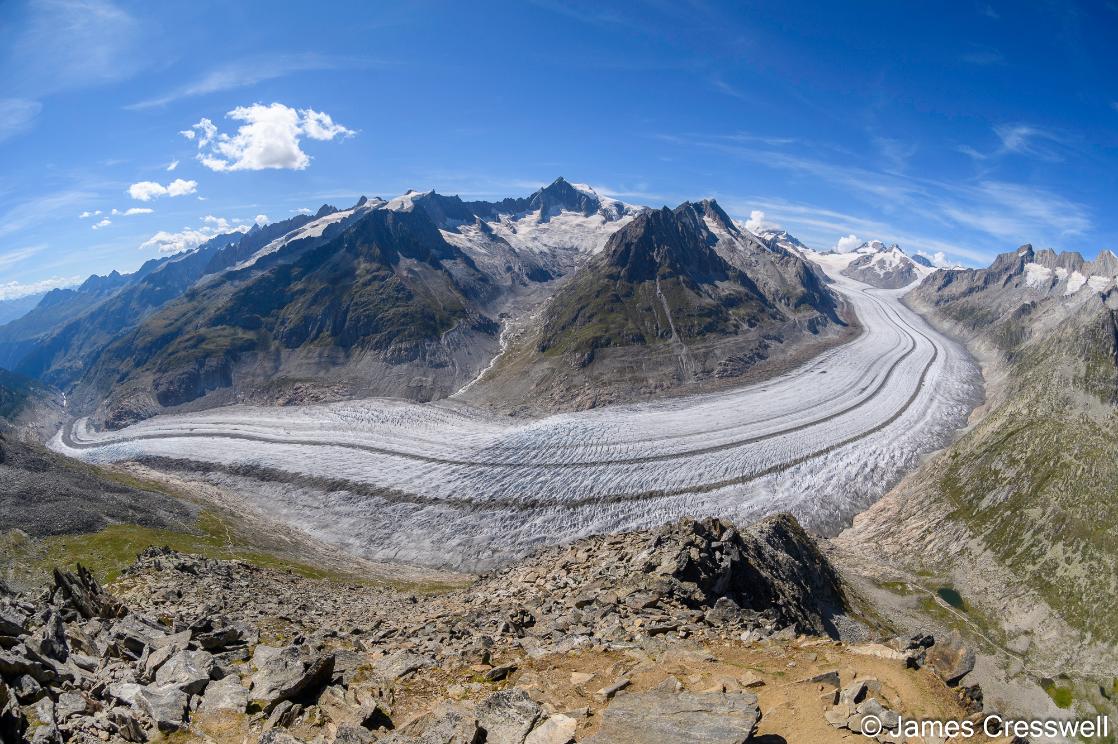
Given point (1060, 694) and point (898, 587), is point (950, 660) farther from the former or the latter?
point (898, 587)

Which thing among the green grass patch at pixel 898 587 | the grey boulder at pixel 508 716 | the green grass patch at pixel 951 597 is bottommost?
the green grass patch at pixel 951 597

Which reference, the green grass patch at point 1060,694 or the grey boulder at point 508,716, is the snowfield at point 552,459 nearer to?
the green grass patch at point 1060,694

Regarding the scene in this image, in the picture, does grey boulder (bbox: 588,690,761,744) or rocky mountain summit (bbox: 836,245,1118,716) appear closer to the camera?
grey boulder (bbox: 588,690,761,744)

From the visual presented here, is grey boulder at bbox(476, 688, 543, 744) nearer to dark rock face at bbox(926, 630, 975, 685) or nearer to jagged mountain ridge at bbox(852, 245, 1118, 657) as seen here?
dark rock face at bbox(926, 630, 975, 685)

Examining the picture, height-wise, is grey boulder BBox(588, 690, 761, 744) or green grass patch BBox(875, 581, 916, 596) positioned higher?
grey boulder BBox(588, 690, 761, 744)

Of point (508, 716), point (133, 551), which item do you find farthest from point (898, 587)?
point (133, 551)

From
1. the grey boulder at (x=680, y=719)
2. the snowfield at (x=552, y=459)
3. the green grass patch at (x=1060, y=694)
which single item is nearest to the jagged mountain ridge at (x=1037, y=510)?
the green grass patch at (x=1060, y=694)

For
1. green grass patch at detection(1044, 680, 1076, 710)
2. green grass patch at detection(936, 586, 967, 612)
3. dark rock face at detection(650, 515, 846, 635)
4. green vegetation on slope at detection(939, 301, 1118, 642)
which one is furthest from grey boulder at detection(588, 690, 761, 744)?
green grass patch at detection(936, 586, 967, 612)
